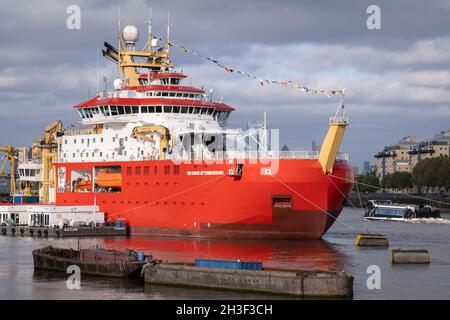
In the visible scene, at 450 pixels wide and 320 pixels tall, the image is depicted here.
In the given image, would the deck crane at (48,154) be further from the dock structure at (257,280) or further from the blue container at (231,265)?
the blue container at (231,265)

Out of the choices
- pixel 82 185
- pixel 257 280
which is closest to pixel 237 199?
pixel 82 185

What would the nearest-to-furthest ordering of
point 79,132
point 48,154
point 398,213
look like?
1. point 79,132
2. point 48,154
3. point 398,213

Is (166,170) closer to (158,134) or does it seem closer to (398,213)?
(158,134)

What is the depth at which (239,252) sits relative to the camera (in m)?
48.8

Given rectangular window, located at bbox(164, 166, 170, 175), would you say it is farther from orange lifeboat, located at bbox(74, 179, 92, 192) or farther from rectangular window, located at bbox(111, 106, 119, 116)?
orange lifeboat, located at bbox(74, 179, 92, 192)

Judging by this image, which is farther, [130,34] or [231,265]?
[130,34]

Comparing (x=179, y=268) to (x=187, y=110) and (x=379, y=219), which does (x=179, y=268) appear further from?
(x=379, y=219)

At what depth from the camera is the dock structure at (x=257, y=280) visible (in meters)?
34.3

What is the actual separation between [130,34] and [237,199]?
21.8 metres

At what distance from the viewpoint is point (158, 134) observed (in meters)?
61.5

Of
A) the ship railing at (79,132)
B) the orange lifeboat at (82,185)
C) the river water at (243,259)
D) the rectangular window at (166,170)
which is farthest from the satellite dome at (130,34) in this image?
the river water at (243,259)

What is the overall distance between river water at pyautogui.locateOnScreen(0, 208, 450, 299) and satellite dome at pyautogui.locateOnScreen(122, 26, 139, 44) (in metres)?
18.5

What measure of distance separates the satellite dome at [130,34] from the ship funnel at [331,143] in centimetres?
2348
